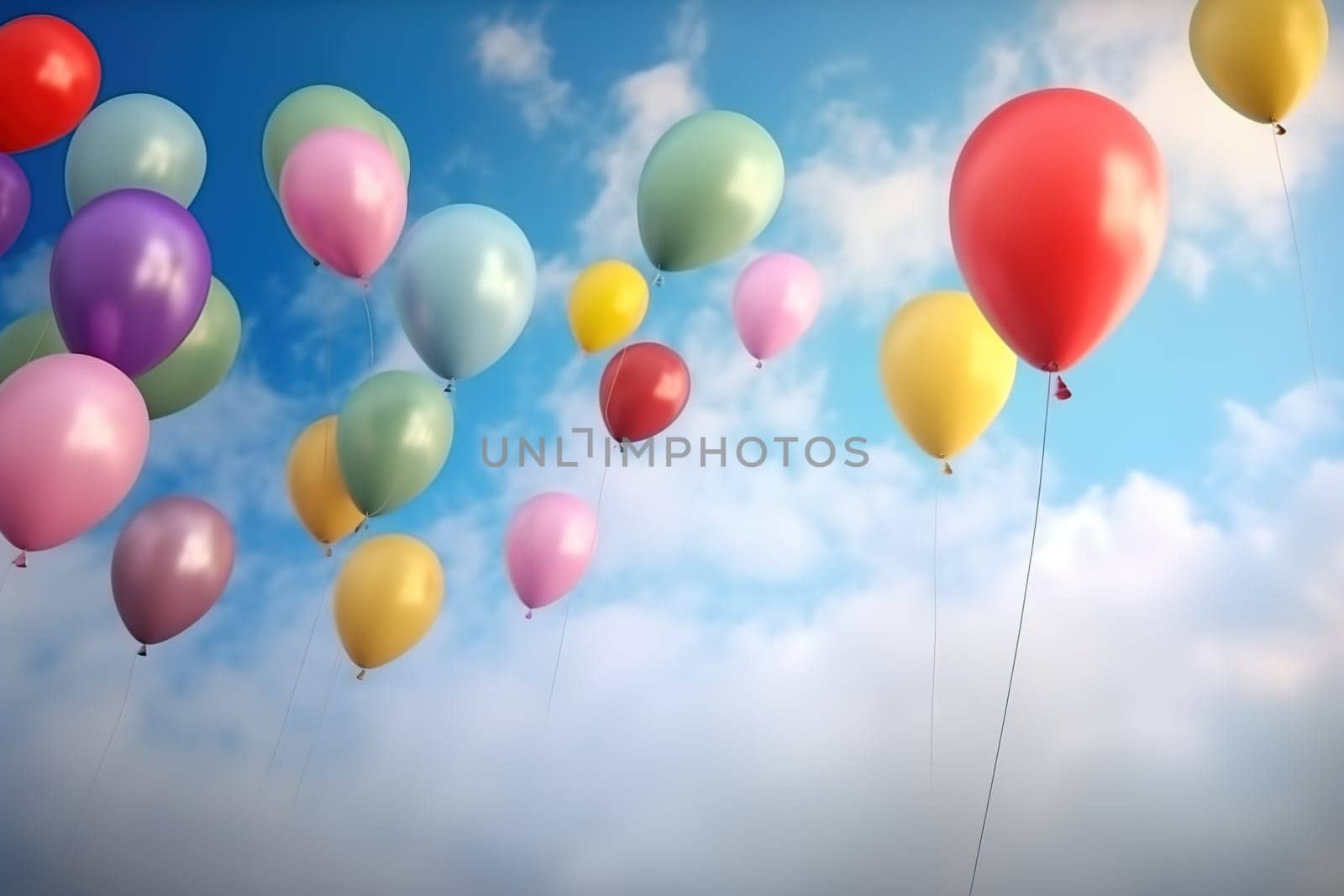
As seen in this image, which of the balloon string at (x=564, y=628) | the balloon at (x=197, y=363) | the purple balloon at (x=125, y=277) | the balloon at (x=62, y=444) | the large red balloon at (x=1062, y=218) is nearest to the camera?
the large red balloon at (x=1062, y=218)

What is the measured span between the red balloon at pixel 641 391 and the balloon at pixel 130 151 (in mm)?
1251

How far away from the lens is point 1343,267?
335 cm

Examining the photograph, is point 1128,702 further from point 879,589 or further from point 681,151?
point 681,151

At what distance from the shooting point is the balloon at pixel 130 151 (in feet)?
7.55

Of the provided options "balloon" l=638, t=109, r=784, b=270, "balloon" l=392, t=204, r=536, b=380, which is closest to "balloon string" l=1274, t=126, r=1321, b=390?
"balloon" l=638, t=109, r=784, b=270

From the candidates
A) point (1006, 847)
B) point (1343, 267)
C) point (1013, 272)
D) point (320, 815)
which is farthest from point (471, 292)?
point (1343, 267)

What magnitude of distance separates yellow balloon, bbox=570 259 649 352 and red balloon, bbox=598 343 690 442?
0.31ft

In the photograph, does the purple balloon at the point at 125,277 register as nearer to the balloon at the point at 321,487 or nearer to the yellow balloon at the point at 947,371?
the balloon at the point at 321,487

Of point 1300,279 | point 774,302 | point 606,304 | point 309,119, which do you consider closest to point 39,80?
point 309,119

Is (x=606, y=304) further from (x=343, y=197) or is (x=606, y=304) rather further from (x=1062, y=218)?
(x=1062, y=218)

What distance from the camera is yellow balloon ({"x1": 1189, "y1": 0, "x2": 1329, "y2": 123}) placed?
6.50ft

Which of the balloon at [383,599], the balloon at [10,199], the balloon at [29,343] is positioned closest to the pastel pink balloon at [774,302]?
the balloon at [383,599]

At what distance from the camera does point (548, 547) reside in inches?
104

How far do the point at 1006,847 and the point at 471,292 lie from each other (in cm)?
268
